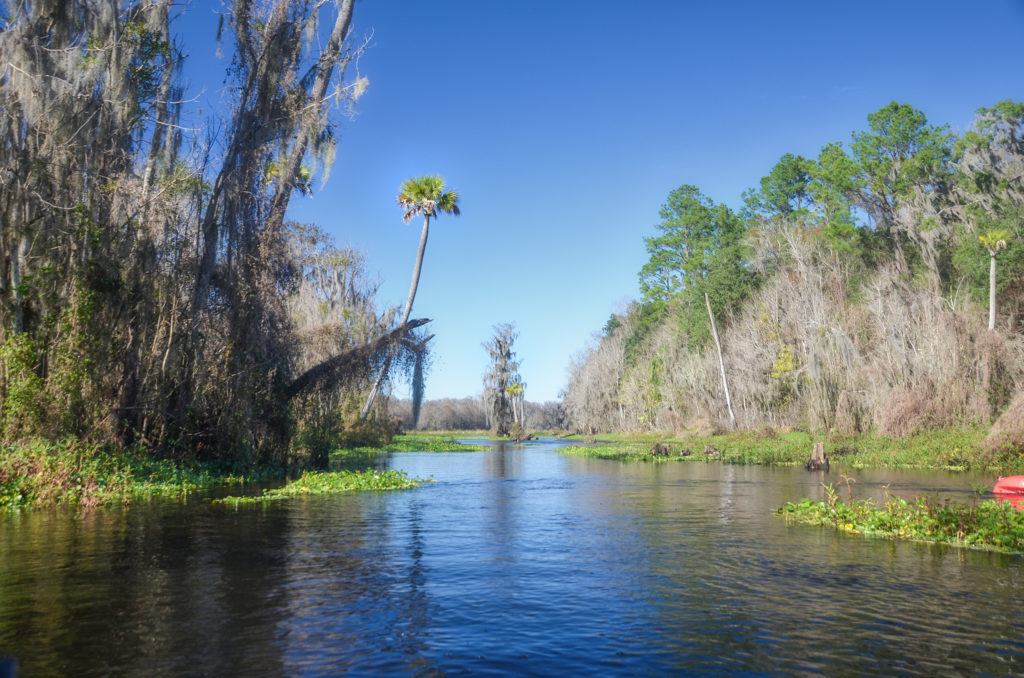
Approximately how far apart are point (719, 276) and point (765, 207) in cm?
1633

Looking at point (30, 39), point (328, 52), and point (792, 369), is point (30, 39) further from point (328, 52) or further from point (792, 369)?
point (792, 369)

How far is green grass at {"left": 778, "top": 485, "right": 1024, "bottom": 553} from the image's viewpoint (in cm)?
1262

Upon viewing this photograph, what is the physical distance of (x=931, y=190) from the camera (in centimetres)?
4922

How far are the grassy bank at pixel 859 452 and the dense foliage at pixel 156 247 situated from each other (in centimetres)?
2116

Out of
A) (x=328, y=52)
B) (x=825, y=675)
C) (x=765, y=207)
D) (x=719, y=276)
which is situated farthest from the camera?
(x=765, y=207)

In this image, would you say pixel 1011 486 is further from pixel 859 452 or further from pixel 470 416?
pixel 470 416

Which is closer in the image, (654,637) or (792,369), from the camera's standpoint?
(654,637)

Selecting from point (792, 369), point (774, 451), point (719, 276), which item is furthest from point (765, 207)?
point (774, 451)

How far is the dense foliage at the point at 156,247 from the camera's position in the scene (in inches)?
685

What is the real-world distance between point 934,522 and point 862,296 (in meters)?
37.5

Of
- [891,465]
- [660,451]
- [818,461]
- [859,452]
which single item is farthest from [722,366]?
[818,461]

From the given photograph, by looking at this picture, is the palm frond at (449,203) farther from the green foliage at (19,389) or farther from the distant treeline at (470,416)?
the distant treeline at (470,416)

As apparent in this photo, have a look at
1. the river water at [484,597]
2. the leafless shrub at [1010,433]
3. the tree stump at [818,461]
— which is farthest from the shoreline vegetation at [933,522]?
the leafless shrub at [1010,433]

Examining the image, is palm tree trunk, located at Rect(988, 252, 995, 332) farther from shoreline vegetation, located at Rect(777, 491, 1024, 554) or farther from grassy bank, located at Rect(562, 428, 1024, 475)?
shoreline vegetation, located at Rect(777, 491, 1024, 554)
